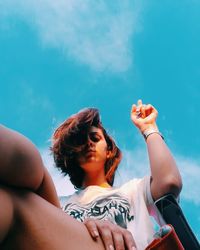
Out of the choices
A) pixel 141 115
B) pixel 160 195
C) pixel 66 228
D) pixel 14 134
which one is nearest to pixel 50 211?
pixel 66 228

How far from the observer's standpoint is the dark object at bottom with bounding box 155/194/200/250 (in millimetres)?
1430

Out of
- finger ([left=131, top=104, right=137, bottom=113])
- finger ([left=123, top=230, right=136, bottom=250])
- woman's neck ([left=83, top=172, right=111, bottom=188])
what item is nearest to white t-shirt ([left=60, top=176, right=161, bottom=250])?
woman's neck ([left=83, top=172, right=111, bottom=188])

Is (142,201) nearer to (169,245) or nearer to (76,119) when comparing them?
(76,119)

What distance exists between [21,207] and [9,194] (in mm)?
27

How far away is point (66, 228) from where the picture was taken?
65 cm

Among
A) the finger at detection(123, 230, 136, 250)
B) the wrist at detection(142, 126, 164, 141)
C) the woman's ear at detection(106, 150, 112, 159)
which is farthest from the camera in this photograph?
the woman's ear at detection(106, 150, 112, 159)

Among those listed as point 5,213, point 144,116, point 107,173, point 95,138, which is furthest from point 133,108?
point 5,213

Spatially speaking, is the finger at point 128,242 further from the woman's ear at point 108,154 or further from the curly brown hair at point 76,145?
the woman's ear at point 108,154

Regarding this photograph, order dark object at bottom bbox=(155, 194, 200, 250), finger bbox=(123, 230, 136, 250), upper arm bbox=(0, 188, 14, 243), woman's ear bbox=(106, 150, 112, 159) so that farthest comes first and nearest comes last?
woman's ear bbox=(106, 150, 112, 159), dark object at bottom bbox=(155, 194, 200, 250), finger bbox=(123, 230, 136, 250), upper arm bbox=(0, 188, 14, 243)

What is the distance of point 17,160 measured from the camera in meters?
0.61

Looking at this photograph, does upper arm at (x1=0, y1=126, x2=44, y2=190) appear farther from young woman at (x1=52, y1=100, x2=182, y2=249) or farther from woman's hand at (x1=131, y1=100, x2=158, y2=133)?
woman's hand at (x1=131, y1=100, x2=158, y2=133)

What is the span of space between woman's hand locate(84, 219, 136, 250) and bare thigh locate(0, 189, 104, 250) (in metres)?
0.03

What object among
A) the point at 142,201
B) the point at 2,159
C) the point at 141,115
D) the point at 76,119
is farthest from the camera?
the point at 76,119

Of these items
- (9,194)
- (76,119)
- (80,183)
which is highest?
(76,119)
